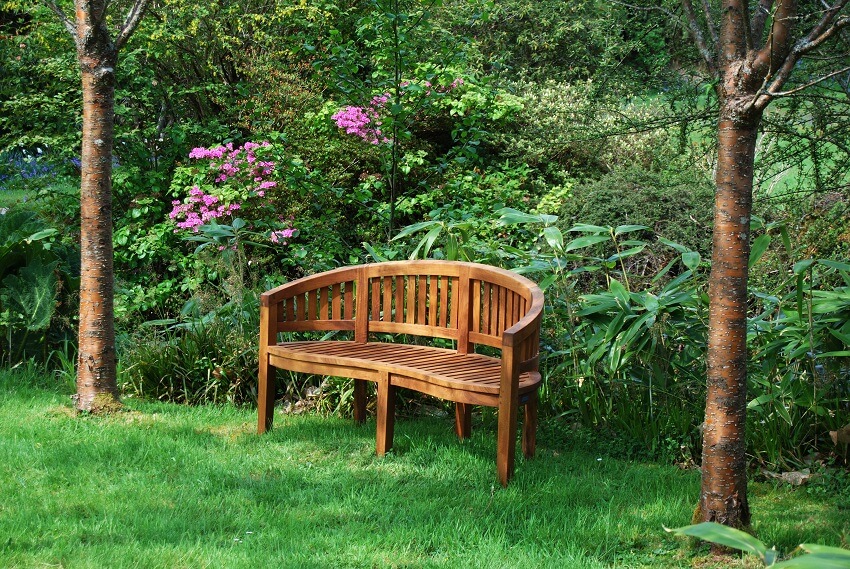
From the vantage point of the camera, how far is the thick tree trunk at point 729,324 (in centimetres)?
314

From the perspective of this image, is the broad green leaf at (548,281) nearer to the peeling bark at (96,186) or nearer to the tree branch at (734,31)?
the tree branch at (734,31)

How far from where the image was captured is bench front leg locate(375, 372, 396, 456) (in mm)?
4430

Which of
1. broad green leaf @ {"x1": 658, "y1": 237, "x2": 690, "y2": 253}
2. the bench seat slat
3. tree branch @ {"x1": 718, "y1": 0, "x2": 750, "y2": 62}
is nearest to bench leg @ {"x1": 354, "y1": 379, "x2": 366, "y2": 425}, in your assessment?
the bench seat slat

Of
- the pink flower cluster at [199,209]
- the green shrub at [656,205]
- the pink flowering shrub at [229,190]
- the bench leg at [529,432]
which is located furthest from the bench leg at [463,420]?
the pink flower cluster at [199,209]

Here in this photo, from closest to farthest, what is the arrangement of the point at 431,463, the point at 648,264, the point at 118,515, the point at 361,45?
the point at 118,515 → the point at 431,463 → the point at 648,264 → the point at 361,45

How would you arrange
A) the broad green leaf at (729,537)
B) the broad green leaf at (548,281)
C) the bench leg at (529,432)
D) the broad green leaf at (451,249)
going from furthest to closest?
the broad green leaf at (451,249), the broad green leaf at (548,281), the bench leg at (529,432), the broad green leaf at (729,537)

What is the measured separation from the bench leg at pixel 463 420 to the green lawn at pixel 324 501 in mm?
69

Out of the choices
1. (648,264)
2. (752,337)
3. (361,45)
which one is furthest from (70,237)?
(752,337)

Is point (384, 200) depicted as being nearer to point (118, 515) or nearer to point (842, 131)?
point (842, 131)

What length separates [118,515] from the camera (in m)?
3.52

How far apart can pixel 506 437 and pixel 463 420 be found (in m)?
0.85

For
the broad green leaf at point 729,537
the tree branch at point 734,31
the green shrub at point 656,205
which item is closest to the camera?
the broad green leaf at point 729,537

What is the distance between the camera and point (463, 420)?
4.79 metres

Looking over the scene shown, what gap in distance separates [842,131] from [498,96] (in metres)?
5.83
